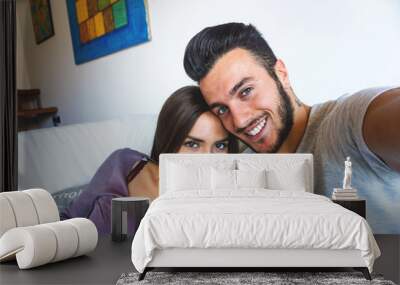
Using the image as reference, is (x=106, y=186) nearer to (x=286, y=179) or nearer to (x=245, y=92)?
(x=245, y=92)

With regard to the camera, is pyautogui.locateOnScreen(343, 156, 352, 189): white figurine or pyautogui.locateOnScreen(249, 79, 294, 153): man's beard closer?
pyautogui.locateOnScreen(343, 156, 352, 189): white figurine

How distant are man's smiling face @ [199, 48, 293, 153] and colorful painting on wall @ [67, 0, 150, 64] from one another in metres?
1.00

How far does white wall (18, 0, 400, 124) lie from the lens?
7.25 m

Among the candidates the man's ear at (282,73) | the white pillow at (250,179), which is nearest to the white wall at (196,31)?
the man's ear at (282,73)

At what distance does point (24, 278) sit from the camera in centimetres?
507

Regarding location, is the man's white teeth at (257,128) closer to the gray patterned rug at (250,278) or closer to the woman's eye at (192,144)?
the woman's eye at (192,144)

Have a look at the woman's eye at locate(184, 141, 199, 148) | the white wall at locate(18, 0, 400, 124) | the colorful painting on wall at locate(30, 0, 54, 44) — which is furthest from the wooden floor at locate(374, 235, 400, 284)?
the colorful painting on wall at locate(30, 0, 54, 44)

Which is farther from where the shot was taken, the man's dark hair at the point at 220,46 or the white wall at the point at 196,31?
the man's dark hair at the point at 220,46

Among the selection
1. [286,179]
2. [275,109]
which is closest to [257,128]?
[275,109]

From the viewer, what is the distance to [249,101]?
24.2ft

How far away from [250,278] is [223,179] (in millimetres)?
1810

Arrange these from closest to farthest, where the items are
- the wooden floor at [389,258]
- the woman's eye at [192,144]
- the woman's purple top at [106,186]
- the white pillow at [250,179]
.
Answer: the wooden floor at [389,258]
the white pillow at [250,179]
the woman's eye at [192,144]
the woman's purple top at [106,186]

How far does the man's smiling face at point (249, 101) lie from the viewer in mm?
7371

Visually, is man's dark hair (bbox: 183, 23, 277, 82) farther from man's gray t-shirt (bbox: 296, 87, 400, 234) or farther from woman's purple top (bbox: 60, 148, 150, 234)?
woman's purple top (bbox: 60, 148, 150, 234)
